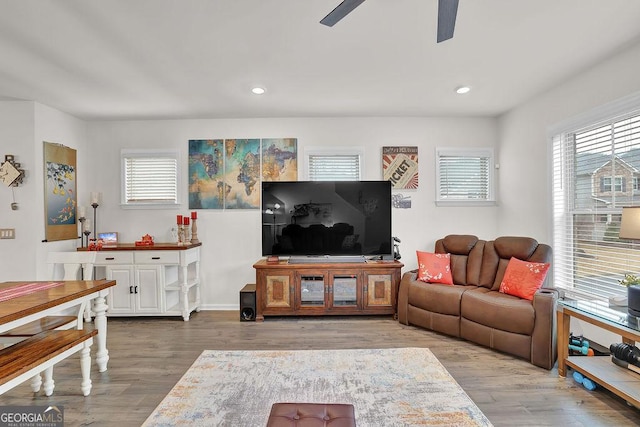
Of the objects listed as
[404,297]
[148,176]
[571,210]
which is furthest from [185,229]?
[571,210]

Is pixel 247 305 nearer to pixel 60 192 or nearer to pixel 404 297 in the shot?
pixel 404 297

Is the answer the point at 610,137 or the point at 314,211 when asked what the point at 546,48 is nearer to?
the point at 610,137

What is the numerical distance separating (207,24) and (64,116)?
10.1ft

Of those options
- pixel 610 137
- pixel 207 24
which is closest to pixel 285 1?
pixel 207 24

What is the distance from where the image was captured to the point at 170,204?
173 inches

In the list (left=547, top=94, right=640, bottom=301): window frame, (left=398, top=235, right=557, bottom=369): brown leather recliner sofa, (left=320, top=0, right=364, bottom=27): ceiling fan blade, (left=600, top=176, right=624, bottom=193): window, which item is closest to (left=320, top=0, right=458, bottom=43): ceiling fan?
(left=320, top=0, right=364, bottom=27): ceiling fan blade

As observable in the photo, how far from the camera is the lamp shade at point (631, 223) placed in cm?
216

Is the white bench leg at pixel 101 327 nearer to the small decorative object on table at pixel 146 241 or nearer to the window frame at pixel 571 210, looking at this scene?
the small decorative object on table at pixel 146 241

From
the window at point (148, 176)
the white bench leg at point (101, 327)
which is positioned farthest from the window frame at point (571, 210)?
the window at point (148, 176)

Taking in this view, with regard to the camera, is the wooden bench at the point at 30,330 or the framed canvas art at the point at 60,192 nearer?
the wooden bench at the point at 30,330

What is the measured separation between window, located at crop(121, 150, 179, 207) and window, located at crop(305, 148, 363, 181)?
1.90 m

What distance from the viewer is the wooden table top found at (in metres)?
1.76

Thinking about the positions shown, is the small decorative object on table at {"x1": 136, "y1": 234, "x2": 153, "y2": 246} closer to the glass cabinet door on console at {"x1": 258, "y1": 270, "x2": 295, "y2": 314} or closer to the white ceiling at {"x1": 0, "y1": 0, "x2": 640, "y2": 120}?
the glass cabinet door on console at {"x1": 258, "y1": 270, "x2": 295, "y2": 314}

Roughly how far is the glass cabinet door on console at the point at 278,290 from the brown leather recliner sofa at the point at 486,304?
4.38 ft
